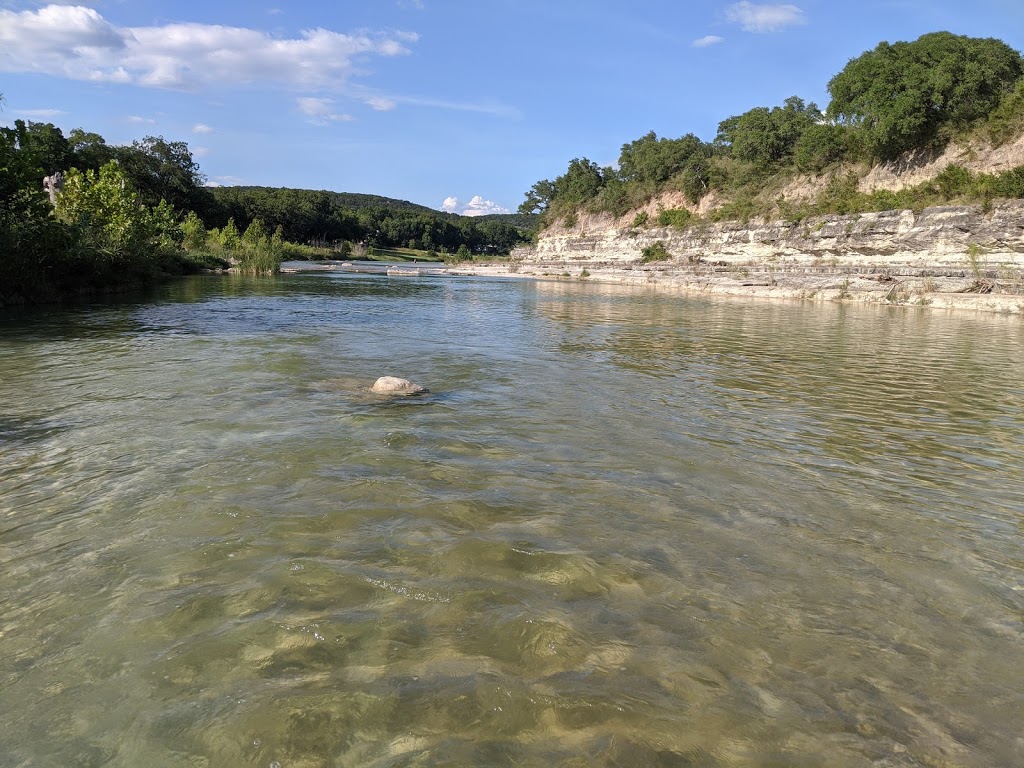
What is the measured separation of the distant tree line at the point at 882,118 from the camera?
45312mm

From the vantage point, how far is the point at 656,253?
72500mm

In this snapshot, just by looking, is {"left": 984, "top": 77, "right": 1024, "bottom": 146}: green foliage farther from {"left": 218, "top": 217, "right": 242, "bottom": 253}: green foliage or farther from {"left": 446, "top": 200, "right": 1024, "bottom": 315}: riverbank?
{"left": 218, "top": 217, "right": 242, "bottom": 253}: green foliage

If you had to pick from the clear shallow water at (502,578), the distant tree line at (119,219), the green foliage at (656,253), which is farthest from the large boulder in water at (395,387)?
the green foliage at (656,253)

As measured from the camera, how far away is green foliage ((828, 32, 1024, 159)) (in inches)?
1795

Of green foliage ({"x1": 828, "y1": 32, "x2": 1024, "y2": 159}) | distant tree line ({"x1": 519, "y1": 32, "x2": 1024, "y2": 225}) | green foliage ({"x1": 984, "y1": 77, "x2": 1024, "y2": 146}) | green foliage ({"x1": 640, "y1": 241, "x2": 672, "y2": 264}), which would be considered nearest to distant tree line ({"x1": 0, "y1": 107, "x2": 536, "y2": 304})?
green foliage ({"x1": 640, "y1": 241, "x2": 672, "y2": 264})

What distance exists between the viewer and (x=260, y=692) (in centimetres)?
332

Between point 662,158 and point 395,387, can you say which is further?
point 662,158

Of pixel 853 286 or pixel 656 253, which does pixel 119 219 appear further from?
pixel 656 253

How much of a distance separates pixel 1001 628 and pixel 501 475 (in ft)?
15.1

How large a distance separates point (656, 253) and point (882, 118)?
2773cm

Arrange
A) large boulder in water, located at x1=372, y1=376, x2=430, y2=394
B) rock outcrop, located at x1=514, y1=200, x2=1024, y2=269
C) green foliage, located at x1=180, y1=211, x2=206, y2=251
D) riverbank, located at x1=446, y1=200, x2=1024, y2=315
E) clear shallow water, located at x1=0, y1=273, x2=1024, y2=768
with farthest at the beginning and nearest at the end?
green foliage, located at x1=180, y1=211, x2=206, y2=251 → rock outcrop, located at x1=514, y1=200, x2=1024, y2=269 → riverbank, located at x1=446, y1=200, x2=1024, y2=315 → large boulder in water, located at x1=372, y1=376, x2=430, y2=394 → clear shallow water, located at x1=0, y1=273, x2=1024, y2=768

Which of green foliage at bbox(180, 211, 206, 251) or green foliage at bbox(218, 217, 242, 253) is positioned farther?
green foliage at bbox(218, 217, 242, 253)

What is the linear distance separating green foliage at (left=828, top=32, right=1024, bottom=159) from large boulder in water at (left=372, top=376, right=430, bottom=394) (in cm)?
5284

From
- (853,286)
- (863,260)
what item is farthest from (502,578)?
(863,260)
